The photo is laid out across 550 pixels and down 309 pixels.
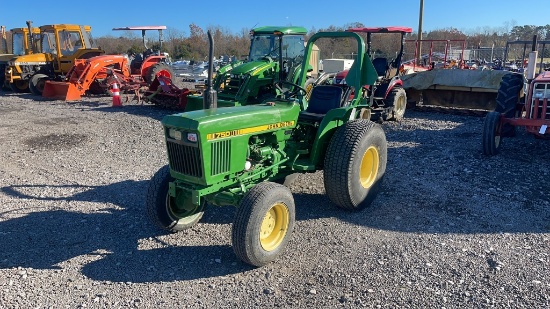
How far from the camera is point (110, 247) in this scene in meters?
4.48

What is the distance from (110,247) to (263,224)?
60.1 inches

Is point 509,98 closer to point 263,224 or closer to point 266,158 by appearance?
point 266,158

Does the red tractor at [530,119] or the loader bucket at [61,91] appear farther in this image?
the loader bucket at [61,91]

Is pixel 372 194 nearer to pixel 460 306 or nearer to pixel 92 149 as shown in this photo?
pixel 460 306

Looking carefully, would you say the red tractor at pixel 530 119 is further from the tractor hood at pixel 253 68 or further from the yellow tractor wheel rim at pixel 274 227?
the tractor hood at pixel 253 68

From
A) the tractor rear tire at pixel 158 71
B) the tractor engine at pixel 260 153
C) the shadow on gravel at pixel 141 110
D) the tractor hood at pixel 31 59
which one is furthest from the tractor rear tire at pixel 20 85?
the tractor engine at pixel 260 153

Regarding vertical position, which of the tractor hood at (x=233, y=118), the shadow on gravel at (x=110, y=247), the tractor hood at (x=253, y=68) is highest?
the tractor hood at (x=253, y=68)

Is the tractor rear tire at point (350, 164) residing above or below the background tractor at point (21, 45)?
below

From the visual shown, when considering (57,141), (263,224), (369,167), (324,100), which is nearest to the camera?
(263,224)

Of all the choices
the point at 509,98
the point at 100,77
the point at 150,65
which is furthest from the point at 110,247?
the point at 150,65

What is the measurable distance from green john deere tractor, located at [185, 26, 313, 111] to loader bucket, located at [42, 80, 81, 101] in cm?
595

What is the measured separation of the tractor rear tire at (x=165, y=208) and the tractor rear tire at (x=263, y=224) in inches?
35.5

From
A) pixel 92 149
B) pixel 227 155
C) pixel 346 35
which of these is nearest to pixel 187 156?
pixel 227 155

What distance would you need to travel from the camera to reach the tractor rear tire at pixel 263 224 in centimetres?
389
